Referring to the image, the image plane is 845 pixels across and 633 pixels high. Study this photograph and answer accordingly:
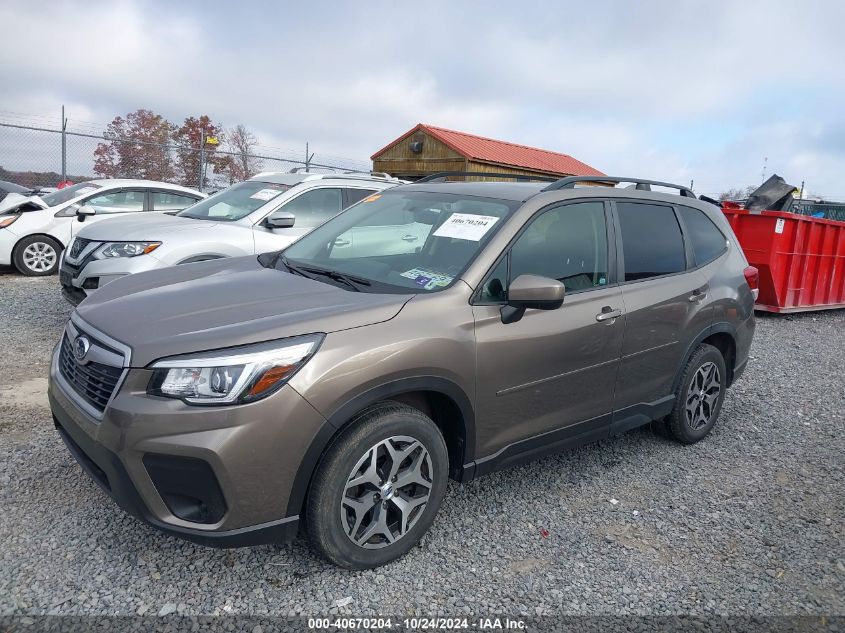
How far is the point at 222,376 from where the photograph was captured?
239 cm

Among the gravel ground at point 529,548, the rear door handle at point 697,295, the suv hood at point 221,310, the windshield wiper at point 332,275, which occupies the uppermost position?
the windshield wiper at point 332,275

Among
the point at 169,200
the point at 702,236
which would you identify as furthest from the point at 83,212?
the point at 702,236

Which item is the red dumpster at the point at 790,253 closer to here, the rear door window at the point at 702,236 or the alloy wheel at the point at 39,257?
the rear door window at the point at 702,236

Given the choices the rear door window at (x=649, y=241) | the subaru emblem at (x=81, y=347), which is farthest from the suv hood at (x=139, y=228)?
the rear door window at (x=649, y=241)

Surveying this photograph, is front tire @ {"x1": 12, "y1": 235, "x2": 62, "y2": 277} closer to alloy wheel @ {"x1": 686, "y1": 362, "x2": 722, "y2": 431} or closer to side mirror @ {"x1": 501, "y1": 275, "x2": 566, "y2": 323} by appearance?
side mirror @ {"x1": 501, "y1": 275, "x2": 566, "y2": 323}

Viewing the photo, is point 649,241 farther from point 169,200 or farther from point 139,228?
point 169,200

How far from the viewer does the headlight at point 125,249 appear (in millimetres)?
5918

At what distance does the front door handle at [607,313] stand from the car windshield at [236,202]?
4.37m

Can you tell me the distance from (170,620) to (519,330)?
1.93 m

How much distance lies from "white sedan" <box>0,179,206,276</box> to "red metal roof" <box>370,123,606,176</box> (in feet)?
54.9

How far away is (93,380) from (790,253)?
10.1 meters

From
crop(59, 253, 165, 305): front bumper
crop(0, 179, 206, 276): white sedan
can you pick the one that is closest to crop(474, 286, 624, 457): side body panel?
crop(59, 253, 165, 305): front bumper

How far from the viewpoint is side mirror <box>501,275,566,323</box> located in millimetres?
2902

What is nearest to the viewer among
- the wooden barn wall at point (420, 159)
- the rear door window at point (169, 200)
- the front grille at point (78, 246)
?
the front grille at point (78, 246)
